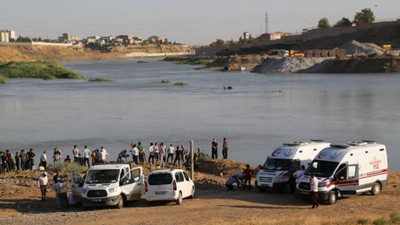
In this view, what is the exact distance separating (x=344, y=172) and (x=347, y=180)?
0.28 metres

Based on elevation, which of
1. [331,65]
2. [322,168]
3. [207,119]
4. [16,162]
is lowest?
[331,65]

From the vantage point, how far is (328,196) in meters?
20.0

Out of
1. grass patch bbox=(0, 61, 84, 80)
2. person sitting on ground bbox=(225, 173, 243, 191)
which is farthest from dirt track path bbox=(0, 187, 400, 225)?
grass patch bbox=(0, 61, 84, 80)

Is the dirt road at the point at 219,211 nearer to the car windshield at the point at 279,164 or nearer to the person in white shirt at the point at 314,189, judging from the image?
the person in white shirt at the point at 314,189

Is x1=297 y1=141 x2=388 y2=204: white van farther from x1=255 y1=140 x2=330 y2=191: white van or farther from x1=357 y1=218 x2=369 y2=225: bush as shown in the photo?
x1=357 y1=218 x2=369 y2=225: bush

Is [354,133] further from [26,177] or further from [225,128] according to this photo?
[26,177]

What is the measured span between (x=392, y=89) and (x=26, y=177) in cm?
5992

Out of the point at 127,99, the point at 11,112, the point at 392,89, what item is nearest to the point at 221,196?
the point at 11,112

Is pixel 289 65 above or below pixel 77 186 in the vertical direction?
below

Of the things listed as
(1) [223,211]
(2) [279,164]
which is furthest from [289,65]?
(1) [223,211]

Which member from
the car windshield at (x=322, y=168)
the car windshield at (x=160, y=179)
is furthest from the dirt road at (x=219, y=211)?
the car windshield at (x=322, y=168)

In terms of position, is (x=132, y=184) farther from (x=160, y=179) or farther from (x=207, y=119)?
(x=207, y=119)

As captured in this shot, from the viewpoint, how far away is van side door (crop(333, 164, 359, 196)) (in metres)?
20.2

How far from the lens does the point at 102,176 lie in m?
20.4
